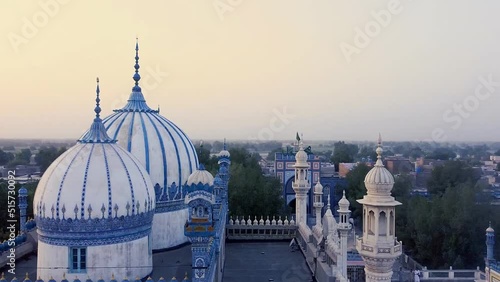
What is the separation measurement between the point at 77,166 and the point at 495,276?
646 inches

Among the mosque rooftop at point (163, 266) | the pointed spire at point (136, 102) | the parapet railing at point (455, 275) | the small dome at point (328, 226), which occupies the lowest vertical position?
the parapet railing at point (455, 275)

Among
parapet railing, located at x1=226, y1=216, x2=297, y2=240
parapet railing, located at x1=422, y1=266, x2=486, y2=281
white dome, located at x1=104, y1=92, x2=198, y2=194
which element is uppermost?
white dome, located at x1=104, y1=92, x2=198, y2=194

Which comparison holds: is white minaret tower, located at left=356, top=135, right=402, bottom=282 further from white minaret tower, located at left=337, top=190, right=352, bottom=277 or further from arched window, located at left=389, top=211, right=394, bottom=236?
white minaret tower, located at left=337, top=190, right=352, bottom=277

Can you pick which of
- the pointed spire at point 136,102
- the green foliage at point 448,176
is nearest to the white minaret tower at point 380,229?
the pointed spire at point 136,102

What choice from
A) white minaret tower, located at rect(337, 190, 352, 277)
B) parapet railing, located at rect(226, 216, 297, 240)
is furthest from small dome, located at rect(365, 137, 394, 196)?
parapet railing, located at rect(226, 216, 297, 240)

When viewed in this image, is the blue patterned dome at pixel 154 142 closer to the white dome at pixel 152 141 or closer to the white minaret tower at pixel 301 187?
the white dome at pixel 152 141

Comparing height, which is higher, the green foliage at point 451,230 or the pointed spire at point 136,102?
the pointed spire at point 136,102

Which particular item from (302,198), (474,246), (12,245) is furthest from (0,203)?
(474,246)

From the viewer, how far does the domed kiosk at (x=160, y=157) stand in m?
13.9

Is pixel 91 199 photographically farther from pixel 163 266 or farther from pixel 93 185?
→ pixel 163 266

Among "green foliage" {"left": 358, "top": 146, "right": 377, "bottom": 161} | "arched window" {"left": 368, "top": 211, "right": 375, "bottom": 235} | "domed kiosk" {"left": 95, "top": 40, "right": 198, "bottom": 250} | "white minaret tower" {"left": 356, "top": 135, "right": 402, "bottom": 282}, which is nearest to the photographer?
"white minaret tower" {"left": 356, "top": 135, "right": 402, "bottom": 282}

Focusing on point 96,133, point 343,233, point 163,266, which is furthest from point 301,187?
point 96,133

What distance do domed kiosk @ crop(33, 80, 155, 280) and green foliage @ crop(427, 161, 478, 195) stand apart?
3702 centimetres

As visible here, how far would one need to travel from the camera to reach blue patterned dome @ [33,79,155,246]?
1012 centimetres
